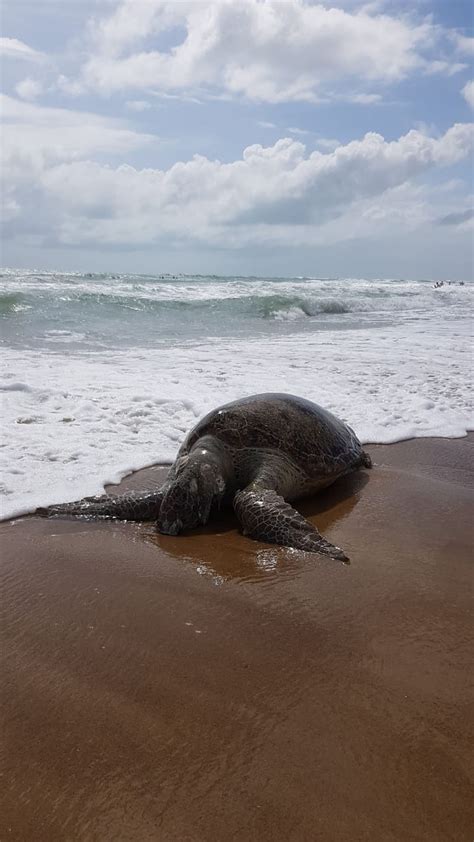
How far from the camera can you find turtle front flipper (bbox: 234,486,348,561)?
137 inches

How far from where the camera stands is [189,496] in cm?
384

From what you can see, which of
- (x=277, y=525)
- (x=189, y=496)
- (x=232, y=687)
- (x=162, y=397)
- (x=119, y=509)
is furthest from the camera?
(x=162, y=397)

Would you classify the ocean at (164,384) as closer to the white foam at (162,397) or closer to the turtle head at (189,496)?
the white foam at (162,397)

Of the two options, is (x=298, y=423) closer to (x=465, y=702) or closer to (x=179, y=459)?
(x=179, y=459)

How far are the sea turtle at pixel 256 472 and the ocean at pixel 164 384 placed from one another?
2.25 ft

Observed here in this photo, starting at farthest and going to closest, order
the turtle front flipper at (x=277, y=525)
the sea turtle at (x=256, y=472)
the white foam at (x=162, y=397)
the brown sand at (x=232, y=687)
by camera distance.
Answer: the white foam at (x=162, y=397) < the sea turtle at (x=256, y=472) < the turtle front flipper at (x=277, y=525) < the brown sand at (x=232, y=687)

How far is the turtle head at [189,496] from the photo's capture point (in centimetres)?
380

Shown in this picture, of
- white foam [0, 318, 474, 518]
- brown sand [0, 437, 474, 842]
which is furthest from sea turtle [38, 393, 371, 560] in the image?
white foam [0, 318, 474, 518]

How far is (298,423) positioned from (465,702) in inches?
108

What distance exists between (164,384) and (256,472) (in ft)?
12.4

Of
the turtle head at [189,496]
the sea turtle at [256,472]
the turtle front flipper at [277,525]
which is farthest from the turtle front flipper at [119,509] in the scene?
the turtle front flipper at [277,525]

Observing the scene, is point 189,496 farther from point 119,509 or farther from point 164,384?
point 164,384

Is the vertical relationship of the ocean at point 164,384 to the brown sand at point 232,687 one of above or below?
above

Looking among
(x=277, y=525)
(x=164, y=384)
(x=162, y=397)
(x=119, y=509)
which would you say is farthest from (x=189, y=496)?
(x=164, y=384)
